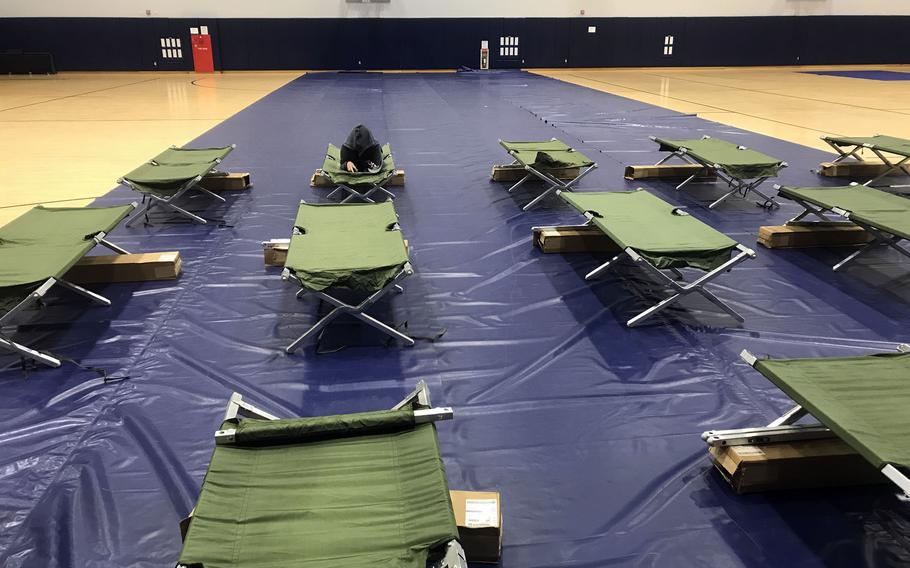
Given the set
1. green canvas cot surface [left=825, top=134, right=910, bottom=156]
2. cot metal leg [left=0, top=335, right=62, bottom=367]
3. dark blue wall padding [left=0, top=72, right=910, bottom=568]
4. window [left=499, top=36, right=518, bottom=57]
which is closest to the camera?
dark blue wall padding [left=0, top=72, right=910, bottom=568]

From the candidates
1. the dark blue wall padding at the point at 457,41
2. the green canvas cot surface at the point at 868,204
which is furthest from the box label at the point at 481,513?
the dark blue wall padding at the point at 457,41

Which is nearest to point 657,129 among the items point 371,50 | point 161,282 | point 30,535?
point 161,282

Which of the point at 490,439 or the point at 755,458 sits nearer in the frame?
the point at 755,458

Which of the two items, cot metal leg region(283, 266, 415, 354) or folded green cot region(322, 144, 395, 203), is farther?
folded green cot region(322, 144, 395, 203)

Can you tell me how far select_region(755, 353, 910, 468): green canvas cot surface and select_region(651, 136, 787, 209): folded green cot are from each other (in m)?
3.38

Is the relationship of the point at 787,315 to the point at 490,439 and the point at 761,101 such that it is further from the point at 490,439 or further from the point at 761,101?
the point at 761,101

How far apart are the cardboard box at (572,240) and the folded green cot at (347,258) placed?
1.22 m

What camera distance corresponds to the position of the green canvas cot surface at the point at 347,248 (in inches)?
124

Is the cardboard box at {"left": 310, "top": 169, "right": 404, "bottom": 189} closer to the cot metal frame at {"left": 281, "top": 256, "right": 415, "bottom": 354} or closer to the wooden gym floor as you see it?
the wooden gym floor

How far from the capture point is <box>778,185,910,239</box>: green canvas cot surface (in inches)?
157

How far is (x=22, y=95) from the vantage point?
12.4 metres

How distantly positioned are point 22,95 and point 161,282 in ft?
38.1

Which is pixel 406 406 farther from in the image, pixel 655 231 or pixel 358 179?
pixel 358 179

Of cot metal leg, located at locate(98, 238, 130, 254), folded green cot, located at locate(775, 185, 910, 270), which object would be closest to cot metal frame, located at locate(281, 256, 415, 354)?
cot metal leg, located at locate(98, 238, 130, 254)
